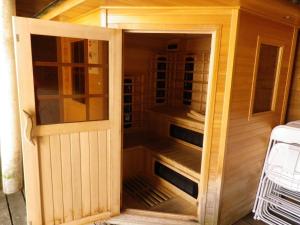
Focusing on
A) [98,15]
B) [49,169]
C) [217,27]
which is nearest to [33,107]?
[49,169]

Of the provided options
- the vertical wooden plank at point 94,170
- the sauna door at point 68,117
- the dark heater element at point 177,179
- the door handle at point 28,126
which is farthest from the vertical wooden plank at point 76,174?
the dark heater element at point 177,179

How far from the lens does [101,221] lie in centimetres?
199

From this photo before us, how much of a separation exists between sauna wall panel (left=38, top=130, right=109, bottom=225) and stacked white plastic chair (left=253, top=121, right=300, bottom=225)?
146cm

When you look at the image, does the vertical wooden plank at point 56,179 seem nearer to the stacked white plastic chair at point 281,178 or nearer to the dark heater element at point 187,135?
the dark heater element at point 187,135

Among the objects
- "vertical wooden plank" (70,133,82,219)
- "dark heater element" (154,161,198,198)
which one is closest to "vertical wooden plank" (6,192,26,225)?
"vertical wooden plank" (70,133,82,219)

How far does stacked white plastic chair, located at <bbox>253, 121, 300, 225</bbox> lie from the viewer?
6.35ft

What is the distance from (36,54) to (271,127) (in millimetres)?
2134

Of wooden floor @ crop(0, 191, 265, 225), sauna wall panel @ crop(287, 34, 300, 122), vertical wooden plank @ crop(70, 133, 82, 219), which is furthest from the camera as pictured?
sauna wall panel @ crop(287, 34, 300, 122)

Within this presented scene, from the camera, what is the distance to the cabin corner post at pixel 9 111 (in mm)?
2186

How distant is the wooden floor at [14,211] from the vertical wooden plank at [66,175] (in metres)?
0.44

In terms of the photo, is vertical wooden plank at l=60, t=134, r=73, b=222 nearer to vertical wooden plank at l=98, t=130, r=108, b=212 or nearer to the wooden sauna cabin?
the wooden sauna cabin

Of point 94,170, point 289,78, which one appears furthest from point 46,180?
point 289,78

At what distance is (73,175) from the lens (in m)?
1.82

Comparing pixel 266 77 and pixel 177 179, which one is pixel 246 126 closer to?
pixel 266 77
